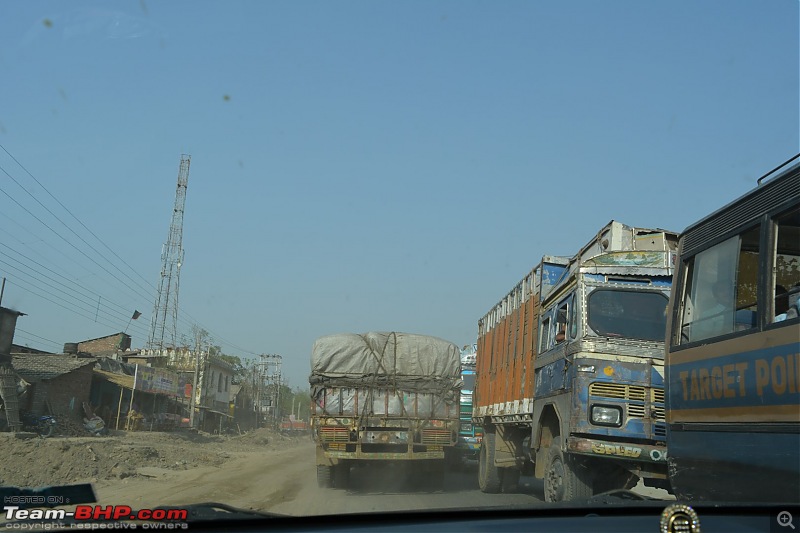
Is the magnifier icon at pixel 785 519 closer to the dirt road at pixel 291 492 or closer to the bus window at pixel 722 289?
the bus window at pixel 722 289

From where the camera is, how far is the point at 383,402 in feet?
43.2

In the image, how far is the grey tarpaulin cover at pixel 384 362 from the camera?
13.4 meters

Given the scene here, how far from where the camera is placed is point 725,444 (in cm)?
443

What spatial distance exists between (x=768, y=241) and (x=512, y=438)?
28.3 ft

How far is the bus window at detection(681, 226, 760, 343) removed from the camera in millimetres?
4598

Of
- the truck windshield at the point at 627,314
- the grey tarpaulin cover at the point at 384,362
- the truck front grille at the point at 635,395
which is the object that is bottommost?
the truck front grille at the point at 635,395

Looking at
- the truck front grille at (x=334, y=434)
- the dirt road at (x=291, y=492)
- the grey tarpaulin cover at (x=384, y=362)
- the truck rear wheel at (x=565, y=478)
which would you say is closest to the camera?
the truck rear wheel at (x=565, y=478)

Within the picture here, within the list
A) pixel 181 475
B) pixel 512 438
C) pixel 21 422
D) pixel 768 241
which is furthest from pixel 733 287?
pixel 21 422

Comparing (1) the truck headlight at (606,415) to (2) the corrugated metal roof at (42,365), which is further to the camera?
(2) the corrugated metal roof at (42,365)

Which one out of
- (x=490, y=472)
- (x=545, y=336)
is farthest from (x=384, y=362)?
(x=545, y=336)

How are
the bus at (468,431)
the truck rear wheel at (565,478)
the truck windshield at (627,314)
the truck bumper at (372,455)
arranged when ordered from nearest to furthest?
the truck rear wheel at (565,478) → the truck windshield at (627,314) → the truck bumper at (372,455) → the bus at (468,431)

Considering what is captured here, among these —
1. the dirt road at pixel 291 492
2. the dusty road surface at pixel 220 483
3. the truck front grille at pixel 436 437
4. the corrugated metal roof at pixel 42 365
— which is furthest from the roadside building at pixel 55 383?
the truck front grille at pixel 436 437

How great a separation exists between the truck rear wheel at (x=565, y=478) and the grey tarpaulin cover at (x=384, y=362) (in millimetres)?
5429

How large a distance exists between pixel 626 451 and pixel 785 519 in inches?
153
